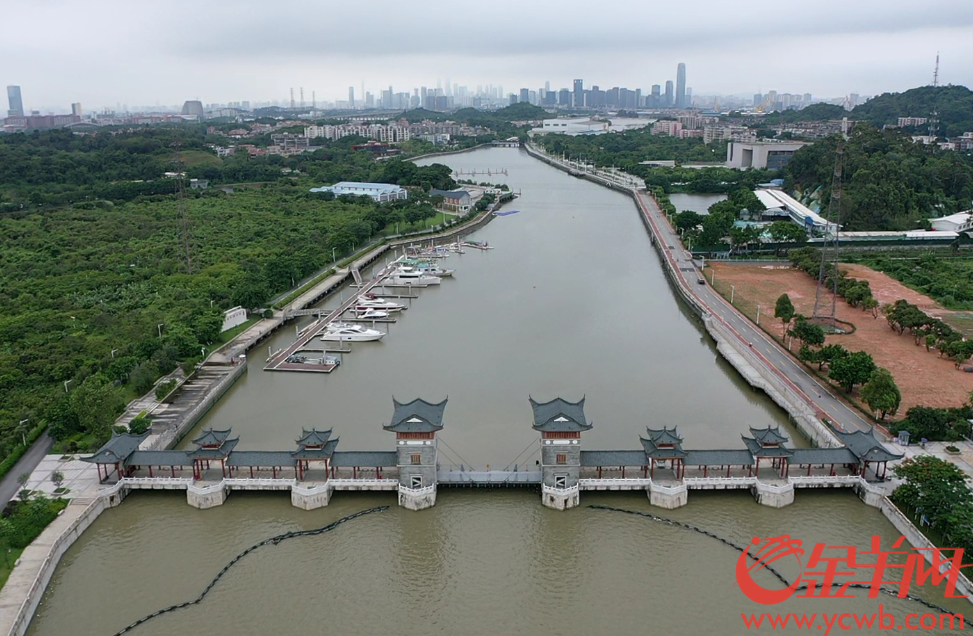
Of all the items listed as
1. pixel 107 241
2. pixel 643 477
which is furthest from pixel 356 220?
pixel 643 477

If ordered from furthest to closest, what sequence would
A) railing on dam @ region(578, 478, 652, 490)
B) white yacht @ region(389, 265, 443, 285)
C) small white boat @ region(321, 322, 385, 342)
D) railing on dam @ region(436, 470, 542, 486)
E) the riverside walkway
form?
white yacht @ region(389, 265, 443, 285)
small white boat @ region(321, 322, 385, 342)
the riverside walkway
railing on dam @ region(436, 470, 542, 486)
railing on dam @ region(578, 478, 652, 490)

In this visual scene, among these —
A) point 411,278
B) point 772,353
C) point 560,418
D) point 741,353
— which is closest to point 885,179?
point 772,353

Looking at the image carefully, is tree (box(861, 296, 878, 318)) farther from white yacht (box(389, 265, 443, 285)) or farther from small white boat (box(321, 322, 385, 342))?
small white boat (box(321, 322, 385, 342))

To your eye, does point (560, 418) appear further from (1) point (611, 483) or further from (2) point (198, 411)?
(2) point (198, 411)

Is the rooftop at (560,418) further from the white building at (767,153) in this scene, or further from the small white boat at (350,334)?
the white building at (767,153)

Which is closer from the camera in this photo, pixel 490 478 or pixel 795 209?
pixel 490 478

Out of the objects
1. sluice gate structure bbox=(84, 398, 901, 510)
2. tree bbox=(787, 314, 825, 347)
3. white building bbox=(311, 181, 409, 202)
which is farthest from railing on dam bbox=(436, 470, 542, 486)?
white building bbox=(311, 181, 409, 202)
